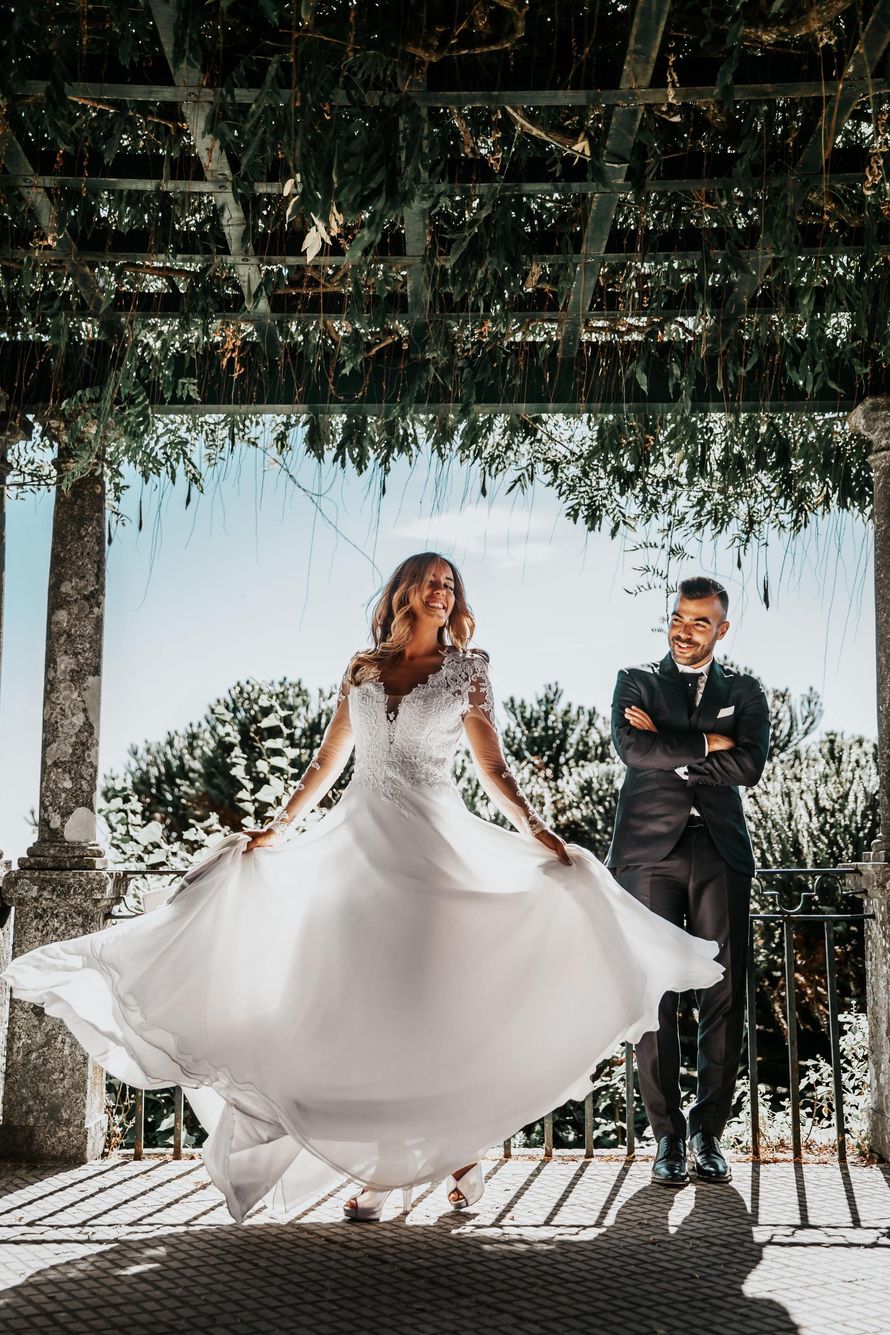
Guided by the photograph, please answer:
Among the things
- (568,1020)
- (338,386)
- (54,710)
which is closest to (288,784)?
(54,710)

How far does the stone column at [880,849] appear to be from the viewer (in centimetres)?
508

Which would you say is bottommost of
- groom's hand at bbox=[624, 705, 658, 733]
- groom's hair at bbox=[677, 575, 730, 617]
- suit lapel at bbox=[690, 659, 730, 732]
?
groom's hand at bbox=[624, 705, 658, 733]

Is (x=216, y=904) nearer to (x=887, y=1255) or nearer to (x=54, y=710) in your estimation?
(x=54, y=710)

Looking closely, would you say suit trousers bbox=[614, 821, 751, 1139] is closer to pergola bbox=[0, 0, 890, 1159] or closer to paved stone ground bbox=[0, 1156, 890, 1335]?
paved stone ground bbox=[0, 1156, 890, 1335]

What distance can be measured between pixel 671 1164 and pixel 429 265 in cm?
344

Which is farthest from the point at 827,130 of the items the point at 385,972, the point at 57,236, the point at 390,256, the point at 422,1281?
the point at 422,1281

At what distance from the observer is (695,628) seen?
15.3 ft

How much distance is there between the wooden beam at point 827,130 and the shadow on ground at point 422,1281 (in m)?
3.23

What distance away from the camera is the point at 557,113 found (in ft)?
12.3

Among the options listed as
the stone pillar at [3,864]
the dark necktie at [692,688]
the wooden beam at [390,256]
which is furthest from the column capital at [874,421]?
the stone pillar at [3,864]

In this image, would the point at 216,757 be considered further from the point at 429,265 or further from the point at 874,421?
the point at 429,265

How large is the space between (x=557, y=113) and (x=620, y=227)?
0.71 meters

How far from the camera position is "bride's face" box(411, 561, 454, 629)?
436 centimetres

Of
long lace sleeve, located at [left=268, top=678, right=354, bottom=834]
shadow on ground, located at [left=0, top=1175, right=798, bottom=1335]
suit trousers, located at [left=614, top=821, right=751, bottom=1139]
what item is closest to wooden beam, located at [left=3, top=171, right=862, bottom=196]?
long lace sleeve, located at [left=268, top=678, right=354, bottom=834]
